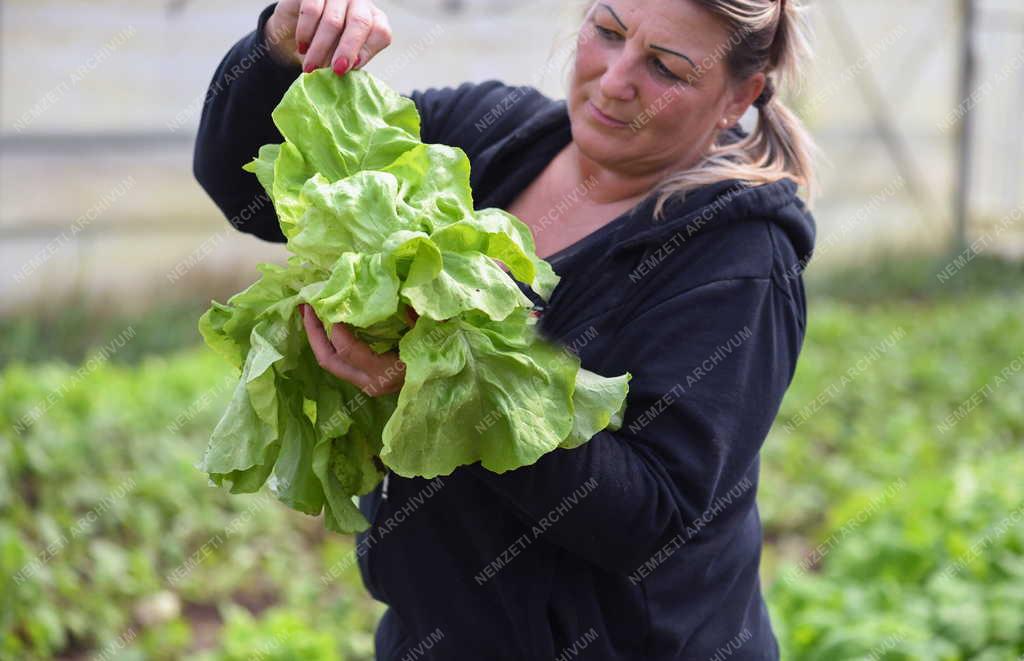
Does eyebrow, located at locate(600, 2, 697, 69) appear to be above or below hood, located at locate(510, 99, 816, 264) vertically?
above

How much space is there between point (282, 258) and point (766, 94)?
5.86 m

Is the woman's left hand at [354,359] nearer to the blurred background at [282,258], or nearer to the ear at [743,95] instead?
the ear at [743,95]

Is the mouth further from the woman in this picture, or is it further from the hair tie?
the hair tie

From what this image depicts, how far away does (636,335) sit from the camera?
1916 millimetres

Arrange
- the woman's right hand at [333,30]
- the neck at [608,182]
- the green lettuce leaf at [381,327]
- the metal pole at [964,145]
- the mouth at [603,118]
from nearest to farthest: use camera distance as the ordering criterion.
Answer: the green lettuce leaf at [381,327] → the woman's right hand at [333,30] → the mouth at [603,118] → the neck at [608,182] → the metal pole at [964,145]

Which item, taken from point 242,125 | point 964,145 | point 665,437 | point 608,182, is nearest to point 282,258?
point 242,125

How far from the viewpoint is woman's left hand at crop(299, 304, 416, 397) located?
166 centimetres

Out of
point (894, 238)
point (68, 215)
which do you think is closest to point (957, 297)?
point (894, 238)

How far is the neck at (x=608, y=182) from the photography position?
2174 mm

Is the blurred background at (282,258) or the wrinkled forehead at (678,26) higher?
the wrinkled forehead at (678,26)

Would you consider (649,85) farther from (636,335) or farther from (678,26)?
(636,335)

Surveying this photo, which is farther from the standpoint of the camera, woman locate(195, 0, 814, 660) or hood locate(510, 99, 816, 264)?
hood locate(510, 99, 816, 264)

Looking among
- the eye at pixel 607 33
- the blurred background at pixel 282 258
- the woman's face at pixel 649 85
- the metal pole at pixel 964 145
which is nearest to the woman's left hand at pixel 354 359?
the woman's face at pixel 649 85

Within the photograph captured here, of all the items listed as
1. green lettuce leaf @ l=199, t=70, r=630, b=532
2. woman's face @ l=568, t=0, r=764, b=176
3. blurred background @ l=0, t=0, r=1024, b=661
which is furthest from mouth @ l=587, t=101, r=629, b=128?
blurred background @ l=0, t=0, r=1024, b=661
